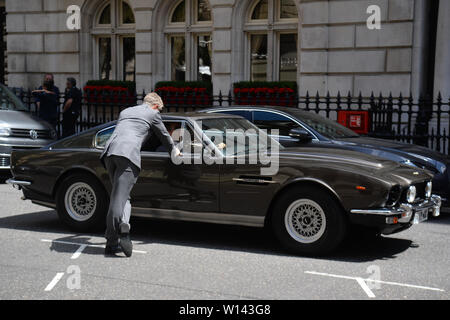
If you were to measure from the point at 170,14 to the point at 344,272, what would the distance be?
14.7 meters

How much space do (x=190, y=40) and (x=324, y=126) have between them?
10.0 m

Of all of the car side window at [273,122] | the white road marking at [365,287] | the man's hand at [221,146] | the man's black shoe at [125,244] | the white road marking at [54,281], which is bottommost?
the white road marking at [54,281]

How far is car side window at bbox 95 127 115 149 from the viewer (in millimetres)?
7617

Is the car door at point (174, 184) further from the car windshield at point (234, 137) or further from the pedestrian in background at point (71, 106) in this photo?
the pedestrian in background at point (71, 106)

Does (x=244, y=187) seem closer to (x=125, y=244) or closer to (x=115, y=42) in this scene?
(x=125, y=244)

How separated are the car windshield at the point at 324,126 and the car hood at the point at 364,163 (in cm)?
259

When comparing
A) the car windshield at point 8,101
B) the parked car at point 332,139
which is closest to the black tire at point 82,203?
the parked car at point 332,139

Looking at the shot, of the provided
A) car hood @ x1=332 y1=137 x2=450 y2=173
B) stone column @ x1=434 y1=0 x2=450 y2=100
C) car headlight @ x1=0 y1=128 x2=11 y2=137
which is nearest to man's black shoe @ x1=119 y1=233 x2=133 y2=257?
car hood @ x1=332 y1=137 x2=450 y2=173

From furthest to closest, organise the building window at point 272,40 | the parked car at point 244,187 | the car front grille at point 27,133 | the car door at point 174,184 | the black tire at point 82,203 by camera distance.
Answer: the building window at point 272,40 → the car front grille at point 27,133 → the black tire at point 82,203 → the car door at point 174,184 → the parked car at point 244,187

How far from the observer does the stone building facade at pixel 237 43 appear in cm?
1544

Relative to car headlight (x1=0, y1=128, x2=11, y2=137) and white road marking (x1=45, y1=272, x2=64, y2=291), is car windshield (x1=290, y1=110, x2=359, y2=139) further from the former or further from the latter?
car headlight (x1=0, y1=128, x2=11, y2=137)

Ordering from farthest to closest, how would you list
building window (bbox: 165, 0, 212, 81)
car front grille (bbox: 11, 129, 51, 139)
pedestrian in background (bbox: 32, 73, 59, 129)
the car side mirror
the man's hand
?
building window (bbox: 165, 0, 212, 81) < pedestrian in background (bbox: 32, 73, 59, 129) < car front grille (bbox: 11, 129, 51, 139) < the car side mirror < the man's hand

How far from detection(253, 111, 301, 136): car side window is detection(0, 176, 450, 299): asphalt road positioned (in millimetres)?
2063

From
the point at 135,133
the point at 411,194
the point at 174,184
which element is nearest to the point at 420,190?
the point at 411,194
